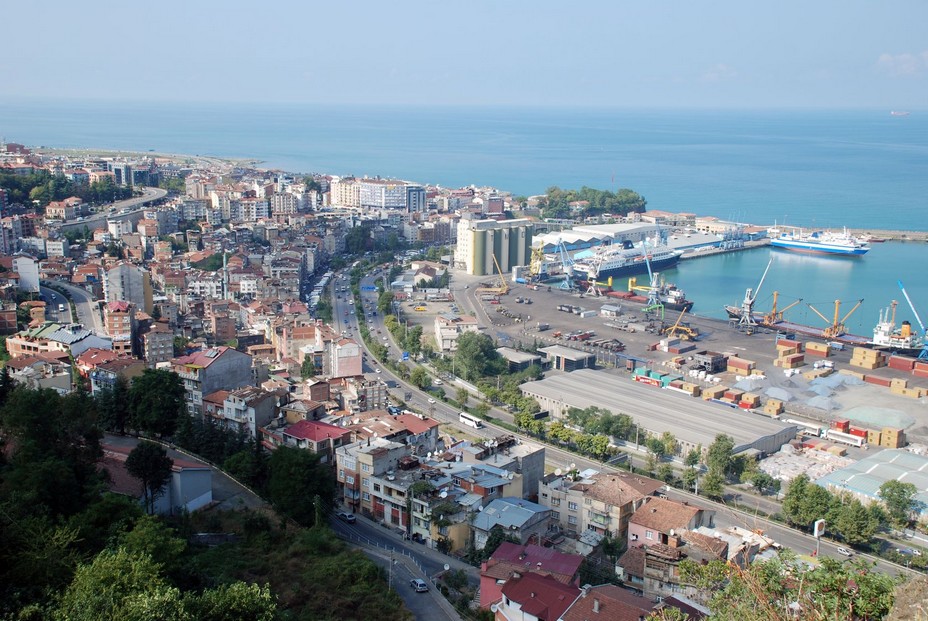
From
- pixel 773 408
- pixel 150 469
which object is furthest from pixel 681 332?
pixel 150 469

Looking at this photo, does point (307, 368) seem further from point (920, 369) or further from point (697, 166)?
point (697, 166)

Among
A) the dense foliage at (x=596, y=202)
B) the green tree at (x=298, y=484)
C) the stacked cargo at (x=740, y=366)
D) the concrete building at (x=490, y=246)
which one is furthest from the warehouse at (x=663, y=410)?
the dense foliage at (x=596, y=202)

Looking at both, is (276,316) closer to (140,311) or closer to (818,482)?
(140,311)

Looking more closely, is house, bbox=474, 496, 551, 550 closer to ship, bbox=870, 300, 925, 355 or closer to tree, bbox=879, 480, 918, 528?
tree, bbox=879, 480, 918, 528

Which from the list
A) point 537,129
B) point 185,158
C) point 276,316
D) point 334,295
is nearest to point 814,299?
point 334,295

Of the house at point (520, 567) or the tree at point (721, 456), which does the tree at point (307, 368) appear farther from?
the house at point (520, 567)
